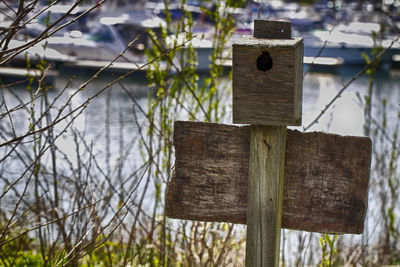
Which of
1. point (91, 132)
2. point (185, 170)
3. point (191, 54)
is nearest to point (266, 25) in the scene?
point (185, 170)

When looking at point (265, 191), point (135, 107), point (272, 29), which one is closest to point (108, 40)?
point (135, 107)

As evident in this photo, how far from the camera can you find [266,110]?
1.80 metres

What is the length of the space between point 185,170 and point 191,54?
185 centimetres

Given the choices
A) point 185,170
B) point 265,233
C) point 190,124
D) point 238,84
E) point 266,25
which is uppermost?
point 266,25

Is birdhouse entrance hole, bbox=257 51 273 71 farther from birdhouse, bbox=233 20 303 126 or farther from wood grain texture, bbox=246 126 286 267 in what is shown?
wood grain texture, bbox=246 126 286 267

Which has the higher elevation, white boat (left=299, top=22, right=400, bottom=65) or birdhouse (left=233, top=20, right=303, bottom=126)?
white boat (left=299, top=22, right=400, bottom=65)

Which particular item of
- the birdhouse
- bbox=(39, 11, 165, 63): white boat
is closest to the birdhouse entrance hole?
the birdhouse

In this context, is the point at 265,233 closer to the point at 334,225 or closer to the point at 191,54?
the point at 334,225

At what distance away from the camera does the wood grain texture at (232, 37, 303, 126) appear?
1777mm

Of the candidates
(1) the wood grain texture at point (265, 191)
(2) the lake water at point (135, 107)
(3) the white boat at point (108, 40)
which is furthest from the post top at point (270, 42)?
(3) the white boat at point (108, 40)

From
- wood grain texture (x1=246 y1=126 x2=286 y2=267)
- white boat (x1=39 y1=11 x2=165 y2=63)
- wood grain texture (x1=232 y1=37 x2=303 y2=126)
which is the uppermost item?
white boat (x1=39 y1=11 x2=165 y2=63)

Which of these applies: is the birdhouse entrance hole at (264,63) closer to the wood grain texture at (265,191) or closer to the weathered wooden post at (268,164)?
the weathered wooden post at (268,164)

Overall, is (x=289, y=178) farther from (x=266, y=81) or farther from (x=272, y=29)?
(x=272, y=29)

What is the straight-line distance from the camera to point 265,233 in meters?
1.88
